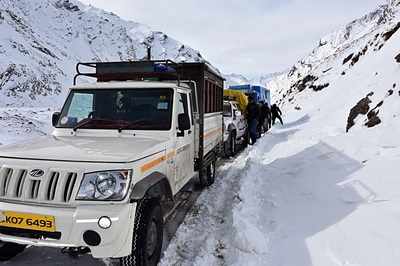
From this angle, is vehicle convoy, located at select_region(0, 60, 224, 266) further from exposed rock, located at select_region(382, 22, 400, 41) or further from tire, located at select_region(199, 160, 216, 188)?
exposed rock, located at select_region(382, 22, 400, 41)

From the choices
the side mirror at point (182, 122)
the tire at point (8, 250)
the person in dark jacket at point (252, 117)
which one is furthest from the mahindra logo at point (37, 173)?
the person in dark jacket at point (252, 117)

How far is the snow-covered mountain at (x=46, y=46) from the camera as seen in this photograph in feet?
149

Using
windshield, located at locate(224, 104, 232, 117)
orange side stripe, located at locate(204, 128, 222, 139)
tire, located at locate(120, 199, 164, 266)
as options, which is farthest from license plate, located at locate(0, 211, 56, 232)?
windshield, located at locate(224, 104, 232, 117)

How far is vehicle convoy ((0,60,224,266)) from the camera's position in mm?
3184

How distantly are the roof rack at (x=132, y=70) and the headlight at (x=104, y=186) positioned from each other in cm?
280

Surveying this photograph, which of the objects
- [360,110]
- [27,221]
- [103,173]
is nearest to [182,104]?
[103,173]

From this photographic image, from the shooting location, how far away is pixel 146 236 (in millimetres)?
3607

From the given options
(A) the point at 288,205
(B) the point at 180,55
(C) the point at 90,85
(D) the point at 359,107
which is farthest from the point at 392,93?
(B) the point at 180,55

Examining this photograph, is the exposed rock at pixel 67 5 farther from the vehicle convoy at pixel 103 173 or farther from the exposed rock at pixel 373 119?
the vehicle convoy at pixel 103 173

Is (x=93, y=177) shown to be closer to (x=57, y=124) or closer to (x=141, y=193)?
(x=141, y=193)

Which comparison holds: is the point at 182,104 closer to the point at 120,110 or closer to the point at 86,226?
the point at 120,110

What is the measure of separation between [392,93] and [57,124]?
8139 mm

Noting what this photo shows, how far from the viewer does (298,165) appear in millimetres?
8180

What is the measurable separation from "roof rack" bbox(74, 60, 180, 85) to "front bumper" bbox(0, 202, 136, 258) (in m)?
3.03
